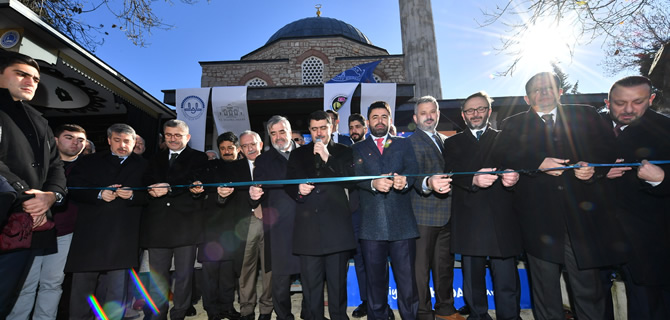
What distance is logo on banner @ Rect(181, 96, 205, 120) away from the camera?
8.48m

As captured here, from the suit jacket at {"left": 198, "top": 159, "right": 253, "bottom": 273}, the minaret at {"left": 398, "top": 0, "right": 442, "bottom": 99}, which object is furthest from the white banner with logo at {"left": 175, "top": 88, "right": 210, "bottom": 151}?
the minaret at {"left": 398, "top": 0, "right": 442, "bottom": 99}

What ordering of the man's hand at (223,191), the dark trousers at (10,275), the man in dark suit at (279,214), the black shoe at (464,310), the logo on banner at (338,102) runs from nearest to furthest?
1. the dark trousers at (10,275)
2. the man in dark suit at (279,214)
3. the man's hand at (223,191)
4. the black shoe at (464,310)
5. the logo on banner at (338,102)

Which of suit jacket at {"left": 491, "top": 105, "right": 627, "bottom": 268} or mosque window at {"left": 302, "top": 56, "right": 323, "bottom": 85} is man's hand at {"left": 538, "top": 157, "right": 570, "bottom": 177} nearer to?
suit jacket at {"left": 491, "top": 105, "right": 627, "bottom": 268}

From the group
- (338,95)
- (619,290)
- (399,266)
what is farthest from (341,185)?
(338,95)

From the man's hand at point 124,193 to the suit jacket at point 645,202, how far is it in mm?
4234

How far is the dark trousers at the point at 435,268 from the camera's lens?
2.77 m

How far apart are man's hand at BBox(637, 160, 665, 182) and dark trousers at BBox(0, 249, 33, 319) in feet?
15.1

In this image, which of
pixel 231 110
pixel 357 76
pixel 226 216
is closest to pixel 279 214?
pixel 226 216

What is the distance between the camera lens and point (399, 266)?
2.62m

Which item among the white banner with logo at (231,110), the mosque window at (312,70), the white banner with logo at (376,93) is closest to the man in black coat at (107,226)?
the white banner with logo at (231,110)

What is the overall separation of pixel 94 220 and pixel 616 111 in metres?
4.88

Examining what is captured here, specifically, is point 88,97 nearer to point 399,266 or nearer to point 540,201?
point 399,266

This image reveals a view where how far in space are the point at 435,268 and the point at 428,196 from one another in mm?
786

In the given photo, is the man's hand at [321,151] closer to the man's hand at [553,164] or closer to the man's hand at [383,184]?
the man's hand at [383,184]
